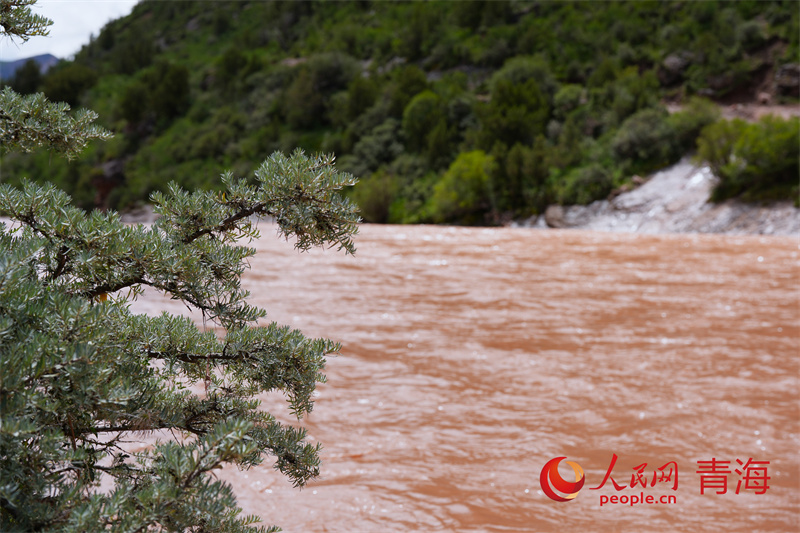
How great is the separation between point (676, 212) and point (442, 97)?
984 inches

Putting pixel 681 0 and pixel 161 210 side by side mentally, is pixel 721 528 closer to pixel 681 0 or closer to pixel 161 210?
pixel 161 210

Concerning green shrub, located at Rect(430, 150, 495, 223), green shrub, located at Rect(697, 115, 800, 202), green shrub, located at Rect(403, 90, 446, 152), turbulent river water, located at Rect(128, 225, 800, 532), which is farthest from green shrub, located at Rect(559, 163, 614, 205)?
turbulent river water, located at Rect(128, 225, 800, 532)

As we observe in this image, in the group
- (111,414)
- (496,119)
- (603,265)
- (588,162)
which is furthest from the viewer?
(496,119)

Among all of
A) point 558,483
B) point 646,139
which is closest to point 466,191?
point 646,139

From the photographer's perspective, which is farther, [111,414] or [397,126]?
[397,126]

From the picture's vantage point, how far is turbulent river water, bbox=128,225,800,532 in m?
3.41

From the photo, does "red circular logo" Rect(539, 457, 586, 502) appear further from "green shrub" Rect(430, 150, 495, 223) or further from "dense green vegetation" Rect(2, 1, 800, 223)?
"green shrub" Rect(430, 150, 495, 223)

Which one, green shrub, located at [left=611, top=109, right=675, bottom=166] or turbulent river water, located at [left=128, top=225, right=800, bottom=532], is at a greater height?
green shrub, located at [left=611, top=109, right=675, bottom=166]

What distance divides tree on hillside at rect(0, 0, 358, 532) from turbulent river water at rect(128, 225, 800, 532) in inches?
67.1

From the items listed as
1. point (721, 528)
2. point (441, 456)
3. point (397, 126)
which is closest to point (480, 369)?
point (441, 456)

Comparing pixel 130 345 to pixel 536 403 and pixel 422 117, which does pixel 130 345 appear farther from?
pixel 422 117

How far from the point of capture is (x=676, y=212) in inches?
1065

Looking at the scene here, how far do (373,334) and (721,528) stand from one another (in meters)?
4.39

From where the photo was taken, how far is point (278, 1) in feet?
264
